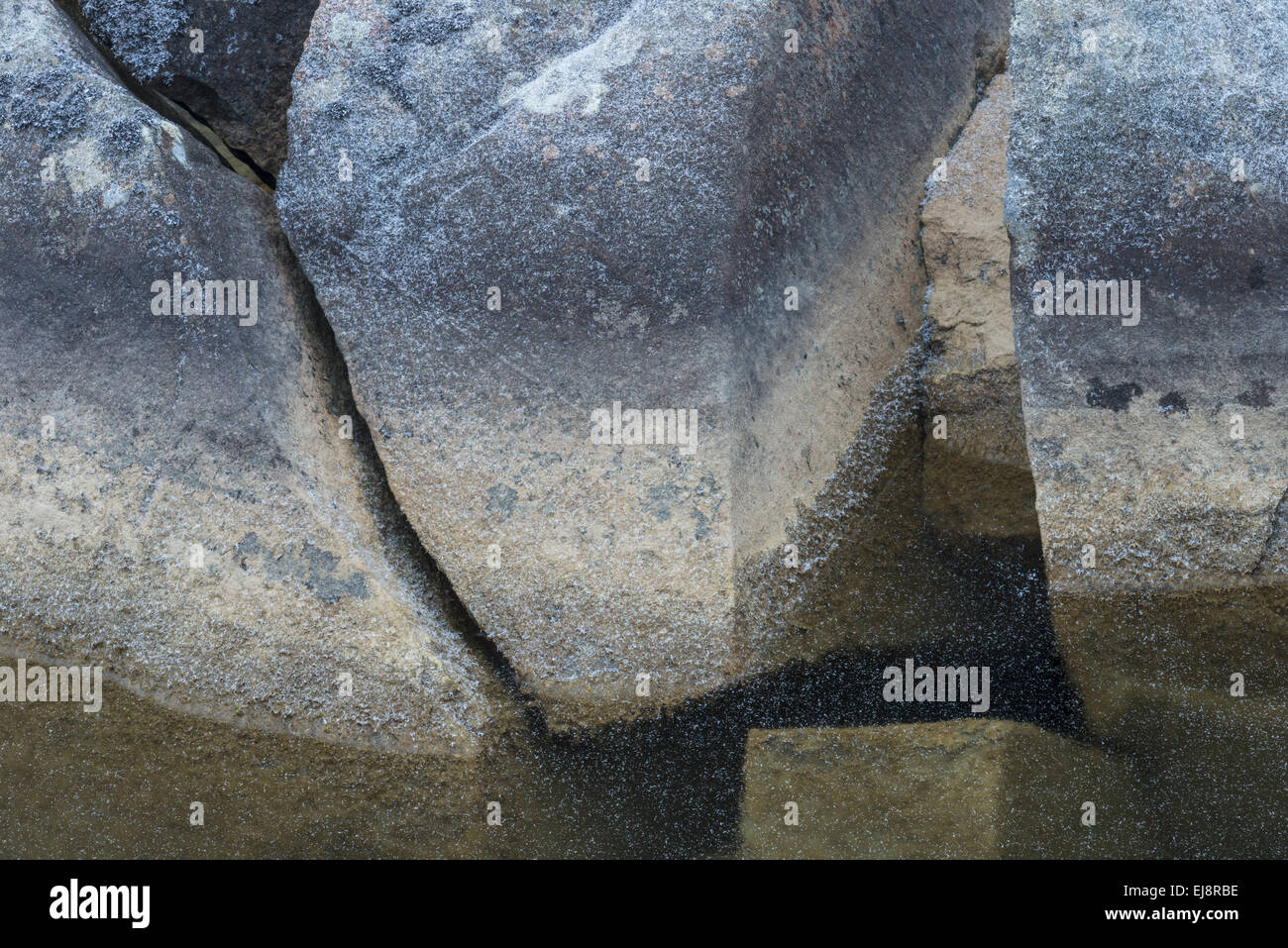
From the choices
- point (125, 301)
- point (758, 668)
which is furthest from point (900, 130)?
point (125, 301)

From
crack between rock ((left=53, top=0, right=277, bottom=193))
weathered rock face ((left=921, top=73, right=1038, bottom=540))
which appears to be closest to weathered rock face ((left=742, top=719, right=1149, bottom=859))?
weathered rock face ((left=921, top=73, right=1038, bottom=540))

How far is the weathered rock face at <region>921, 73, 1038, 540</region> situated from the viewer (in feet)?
9.87

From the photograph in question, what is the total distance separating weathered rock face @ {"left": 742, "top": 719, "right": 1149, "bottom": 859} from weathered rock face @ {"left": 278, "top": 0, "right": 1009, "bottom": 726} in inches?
10.0

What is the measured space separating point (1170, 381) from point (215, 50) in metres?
2.42

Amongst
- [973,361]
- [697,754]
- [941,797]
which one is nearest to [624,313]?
[973,361]

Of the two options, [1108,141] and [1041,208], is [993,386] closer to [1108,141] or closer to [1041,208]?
[1041,208]

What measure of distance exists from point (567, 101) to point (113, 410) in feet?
4.06

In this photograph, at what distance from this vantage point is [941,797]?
277 centimetres

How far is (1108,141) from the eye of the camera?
297 centimetres

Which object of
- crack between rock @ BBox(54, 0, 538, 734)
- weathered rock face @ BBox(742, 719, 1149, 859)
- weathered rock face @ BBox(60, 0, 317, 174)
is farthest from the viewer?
weathered rock face @ BBox(60, 0, 317, 174)

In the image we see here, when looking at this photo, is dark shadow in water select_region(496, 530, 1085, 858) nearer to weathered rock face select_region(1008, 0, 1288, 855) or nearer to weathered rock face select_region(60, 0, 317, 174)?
weathered rock face select_region(1008, 0, 1288, 855)

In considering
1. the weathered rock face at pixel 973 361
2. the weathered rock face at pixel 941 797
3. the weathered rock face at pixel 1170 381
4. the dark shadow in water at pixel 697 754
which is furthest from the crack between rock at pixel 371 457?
the weathered rock face at pixel 1170 381

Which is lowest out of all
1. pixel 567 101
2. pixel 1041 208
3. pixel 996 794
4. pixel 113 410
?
pixel 996 794

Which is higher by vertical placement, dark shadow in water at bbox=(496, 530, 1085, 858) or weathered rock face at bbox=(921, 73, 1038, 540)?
weathered rock face at bbox=(921, 73, 1038, 540)
